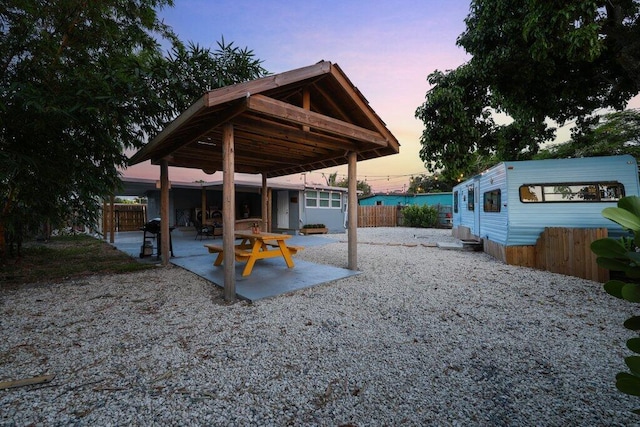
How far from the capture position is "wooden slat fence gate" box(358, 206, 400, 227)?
21297 millimetres

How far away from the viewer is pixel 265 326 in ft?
10.3

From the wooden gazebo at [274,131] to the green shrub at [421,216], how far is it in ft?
47.4

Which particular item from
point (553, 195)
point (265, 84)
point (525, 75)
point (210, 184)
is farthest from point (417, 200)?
point (265, 84)

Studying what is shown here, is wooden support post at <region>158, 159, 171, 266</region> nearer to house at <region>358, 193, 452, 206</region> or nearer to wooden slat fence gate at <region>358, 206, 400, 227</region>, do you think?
wooden slat fence gate at <region>358, 206, 400, 227</region>

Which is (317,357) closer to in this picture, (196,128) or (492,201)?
(196,128)

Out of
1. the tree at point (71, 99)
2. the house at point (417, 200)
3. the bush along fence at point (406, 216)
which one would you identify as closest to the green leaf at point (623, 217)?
the tree at point (71, 99)

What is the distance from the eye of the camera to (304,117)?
4.18 m

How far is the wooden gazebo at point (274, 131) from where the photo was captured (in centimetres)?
380

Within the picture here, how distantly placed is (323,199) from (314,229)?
2.05 metres

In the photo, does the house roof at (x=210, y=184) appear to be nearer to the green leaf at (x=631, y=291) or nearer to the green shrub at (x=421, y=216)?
the green shrub at (x=421, y=216)

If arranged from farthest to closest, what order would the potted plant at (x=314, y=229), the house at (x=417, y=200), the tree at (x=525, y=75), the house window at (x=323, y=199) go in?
the house at (x=417, y=200), the house window at (x=323, y=199), the potted plant at (x=314, y=229), the tree at (x=525, y=75)

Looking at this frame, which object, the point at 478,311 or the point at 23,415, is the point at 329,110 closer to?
the point at 478,311

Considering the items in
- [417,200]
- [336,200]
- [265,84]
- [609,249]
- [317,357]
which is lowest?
[317,357]

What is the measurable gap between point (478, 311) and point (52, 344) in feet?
16.2
